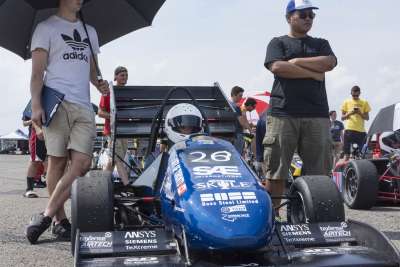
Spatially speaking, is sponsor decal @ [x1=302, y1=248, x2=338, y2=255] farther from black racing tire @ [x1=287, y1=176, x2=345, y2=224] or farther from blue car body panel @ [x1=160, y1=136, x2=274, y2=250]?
black racing tire @ [x1=287, y1=176, x2=345, y2=224]

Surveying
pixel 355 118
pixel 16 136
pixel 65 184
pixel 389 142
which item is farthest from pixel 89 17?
pixel 16 136

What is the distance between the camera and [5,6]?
4.87m

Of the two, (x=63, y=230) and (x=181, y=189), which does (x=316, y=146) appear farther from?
(x=63, y=230)

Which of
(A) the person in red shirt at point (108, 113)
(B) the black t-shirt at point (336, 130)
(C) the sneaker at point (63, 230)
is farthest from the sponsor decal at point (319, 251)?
(B) the black t-shirt at point (336, 130)

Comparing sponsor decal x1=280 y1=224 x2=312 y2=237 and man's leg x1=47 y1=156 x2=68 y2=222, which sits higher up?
man's leg x1=47 y1=156 x2=68 y2=222

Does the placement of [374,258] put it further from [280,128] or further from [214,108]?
[214,108]

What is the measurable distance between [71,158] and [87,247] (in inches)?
63.2

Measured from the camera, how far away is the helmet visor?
4398mm

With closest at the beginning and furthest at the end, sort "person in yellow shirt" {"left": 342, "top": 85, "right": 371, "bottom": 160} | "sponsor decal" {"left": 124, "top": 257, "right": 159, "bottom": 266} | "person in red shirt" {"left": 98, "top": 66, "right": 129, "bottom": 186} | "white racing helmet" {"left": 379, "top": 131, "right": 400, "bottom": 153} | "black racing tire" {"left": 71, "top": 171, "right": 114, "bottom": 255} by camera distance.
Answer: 1. "sponsor decal" {"left": 124, "top": 257, "right": 159, "bottom": 266}
2. "black racing tire" {"left": 71, "top": 171, "right": 114, "bottom": 255}
3. "white racing helmet" {"left": 379, "top": 131, "right": 400, "bottom": 153}
4. "person in red shirt" {"left": 98, "top": 66, "right": 129, "bottom": 186}
5. "person in yellow shirt" {"left": 342, "top": 85, "right": 371, "bottom": 160}

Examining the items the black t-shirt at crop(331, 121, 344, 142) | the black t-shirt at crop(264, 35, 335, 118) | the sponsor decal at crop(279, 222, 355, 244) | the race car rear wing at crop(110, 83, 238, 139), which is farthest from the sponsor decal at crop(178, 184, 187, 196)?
the black t-shirt at crop(331, 121, 344, 142)

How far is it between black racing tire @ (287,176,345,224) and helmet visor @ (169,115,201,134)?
0.83 meters

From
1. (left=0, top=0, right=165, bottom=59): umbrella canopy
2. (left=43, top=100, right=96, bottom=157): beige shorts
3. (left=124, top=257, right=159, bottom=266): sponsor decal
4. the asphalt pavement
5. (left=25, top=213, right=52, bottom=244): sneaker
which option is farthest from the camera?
(left=0, top=0, right=165, bottom=59): umbrella canopy

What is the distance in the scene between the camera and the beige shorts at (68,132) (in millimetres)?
4766

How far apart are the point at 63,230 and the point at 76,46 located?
1419mm
